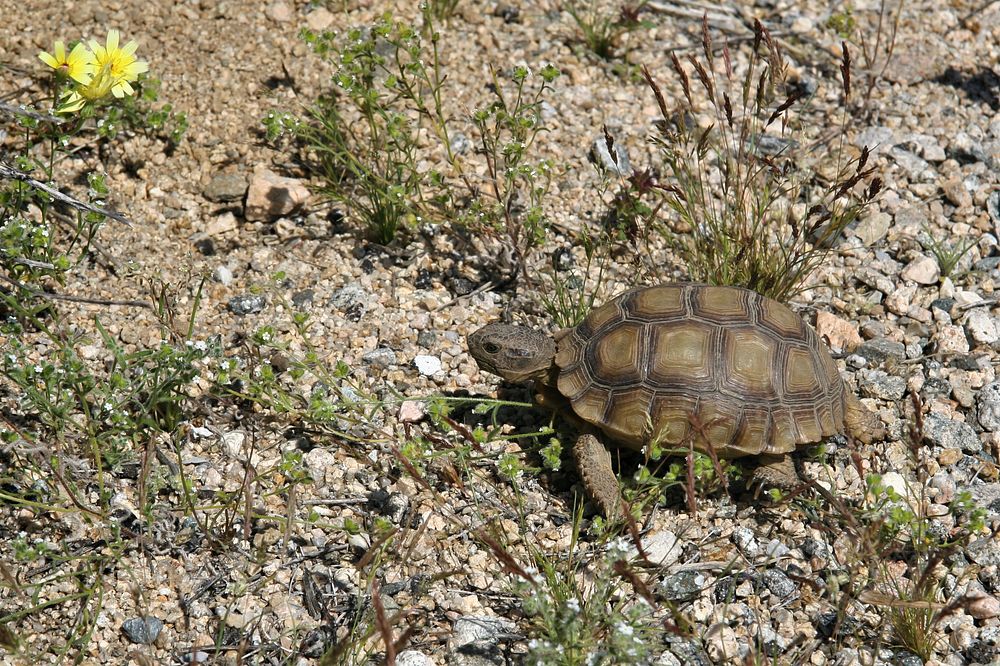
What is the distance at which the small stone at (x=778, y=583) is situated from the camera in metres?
3.76

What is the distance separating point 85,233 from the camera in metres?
4.79

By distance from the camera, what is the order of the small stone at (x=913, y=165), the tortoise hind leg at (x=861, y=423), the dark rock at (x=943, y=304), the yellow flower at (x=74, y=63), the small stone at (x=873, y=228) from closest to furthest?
the yellow flower at (x=74, y=63) → the tortoise hind leg at (x=861, y=423) → the dark rock at (x=943, y=304) → the small stone at (x=873, y=228) → the small stone at (x=913, y=165)

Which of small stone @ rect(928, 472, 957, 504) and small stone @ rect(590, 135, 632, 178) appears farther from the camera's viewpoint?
small stone @ rect(590, 135, 632, 178)

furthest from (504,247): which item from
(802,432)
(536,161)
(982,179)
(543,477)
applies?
(982,179)

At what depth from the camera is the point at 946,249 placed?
520 centimetres

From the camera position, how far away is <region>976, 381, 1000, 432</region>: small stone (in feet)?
14.4

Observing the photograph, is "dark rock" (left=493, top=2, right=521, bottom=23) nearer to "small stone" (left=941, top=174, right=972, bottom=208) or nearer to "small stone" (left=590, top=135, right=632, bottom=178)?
"small stone" (left=590, top=135, right=632, bottom=178)

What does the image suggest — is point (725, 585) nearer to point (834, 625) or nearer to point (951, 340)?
point (834, 625)

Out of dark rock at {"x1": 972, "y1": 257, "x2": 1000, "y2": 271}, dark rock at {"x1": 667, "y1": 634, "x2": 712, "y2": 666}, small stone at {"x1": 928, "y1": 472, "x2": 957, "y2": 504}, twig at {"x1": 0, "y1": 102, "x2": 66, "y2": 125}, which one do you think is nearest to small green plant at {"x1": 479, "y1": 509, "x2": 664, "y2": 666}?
dark rock at {"x1": 667, "y1": 634, "x2": 712, "y2": 666}

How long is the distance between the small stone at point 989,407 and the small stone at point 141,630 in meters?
3.76

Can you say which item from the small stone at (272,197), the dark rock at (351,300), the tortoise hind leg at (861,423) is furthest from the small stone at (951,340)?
the small stone at (272,197)

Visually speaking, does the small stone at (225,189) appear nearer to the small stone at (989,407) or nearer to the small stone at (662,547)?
the small stone at (662,547)

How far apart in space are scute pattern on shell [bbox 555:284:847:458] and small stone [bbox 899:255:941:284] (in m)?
1.20

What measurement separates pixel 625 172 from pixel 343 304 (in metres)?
1.88
